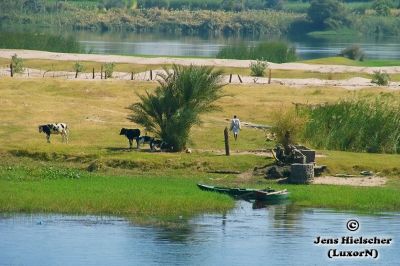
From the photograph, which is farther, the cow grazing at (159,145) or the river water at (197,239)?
the cow grazing at (159,145)

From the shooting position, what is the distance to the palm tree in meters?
52.6

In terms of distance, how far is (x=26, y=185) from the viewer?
4516cm

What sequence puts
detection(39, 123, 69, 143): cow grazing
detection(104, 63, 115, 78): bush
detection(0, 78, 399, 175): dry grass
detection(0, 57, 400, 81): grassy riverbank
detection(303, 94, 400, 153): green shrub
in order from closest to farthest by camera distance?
detection(0, 78, 399, 175): dry grass, detection(39, 123, 69, 143): cow grazing, detection(303, 94, 400, 153): green shrub, detection(104, 63, 115, 78): bush, detection(0, 57, 400, 81): grassy riverbank

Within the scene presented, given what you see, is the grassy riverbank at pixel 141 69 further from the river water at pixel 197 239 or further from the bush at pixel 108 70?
the river water at pixel 197 239

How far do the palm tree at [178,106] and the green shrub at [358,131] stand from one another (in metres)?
4.67

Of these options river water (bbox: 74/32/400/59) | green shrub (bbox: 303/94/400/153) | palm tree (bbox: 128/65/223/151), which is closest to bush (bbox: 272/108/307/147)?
green shrub (bbox: 303/94/400/153)

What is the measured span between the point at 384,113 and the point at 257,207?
1307 centimetres

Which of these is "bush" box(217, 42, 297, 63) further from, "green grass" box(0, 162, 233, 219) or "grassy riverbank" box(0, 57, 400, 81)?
"green grass" box(0, 162, 233, 219)

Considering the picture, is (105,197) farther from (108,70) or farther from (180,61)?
(180,61)

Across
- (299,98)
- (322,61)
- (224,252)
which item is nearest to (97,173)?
(224,252)

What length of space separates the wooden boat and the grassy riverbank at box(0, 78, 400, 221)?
0.52m

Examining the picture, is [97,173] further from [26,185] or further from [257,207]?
[257,207]

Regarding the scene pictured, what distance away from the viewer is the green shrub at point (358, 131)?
5428 cm

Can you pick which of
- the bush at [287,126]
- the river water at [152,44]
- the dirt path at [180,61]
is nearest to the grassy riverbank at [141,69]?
the dirt path at [180,61]
